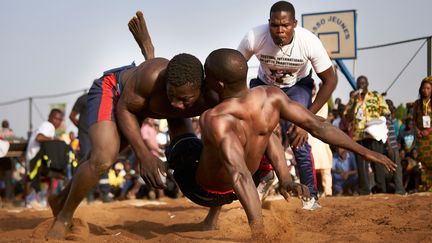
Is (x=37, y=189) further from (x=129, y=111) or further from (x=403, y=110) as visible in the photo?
(x=403, y=110)

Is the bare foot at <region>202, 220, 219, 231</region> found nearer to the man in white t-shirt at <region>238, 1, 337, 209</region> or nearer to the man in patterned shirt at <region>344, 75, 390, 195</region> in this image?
the man in white t-shirt at <region>238, 1, 337, 209</region>

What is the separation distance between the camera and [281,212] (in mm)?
6789

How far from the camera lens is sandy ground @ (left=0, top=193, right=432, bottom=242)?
5035 millimetres

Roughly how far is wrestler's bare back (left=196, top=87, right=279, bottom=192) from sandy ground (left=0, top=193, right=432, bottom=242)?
1.75 feet

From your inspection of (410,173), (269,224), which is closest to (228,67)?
(269,224)

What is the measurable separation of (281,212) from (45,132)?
19.3 ft

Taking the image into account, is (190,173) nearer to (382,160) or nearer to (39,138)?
(382,160)

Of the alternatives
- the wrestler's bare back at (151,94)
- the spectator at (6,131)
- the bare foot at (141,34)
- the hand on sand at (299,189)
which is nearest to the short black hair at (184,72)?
the wrestler's bare back at (151,94)

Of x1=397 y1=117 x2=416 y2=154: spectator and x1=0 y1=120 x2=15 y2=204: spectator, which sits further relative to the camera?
x1=397 y1=117 x2=416 y2=154: spectator

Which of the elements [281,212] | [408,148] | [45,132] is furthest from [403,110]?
[281,212]

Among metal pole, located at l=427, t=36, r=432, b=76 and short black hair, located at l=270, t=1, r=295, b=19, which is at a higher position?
short black hair, located at l=270, t=1, r=295, b=19

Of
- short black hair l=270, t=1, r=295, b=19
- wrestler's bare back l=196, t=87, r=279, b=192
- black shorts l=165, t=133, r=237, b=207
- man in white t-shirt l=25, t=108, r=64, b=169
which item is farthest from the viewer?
man in white t-shirt l=25, t=108, r=64, b=169

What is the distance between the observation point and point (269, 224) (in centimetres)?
492

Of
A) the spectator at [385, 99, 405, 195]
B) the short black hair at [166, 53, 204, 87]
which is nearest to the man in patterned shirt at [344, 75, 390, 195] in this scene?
the spectator at [385, 99, 405, 195]
